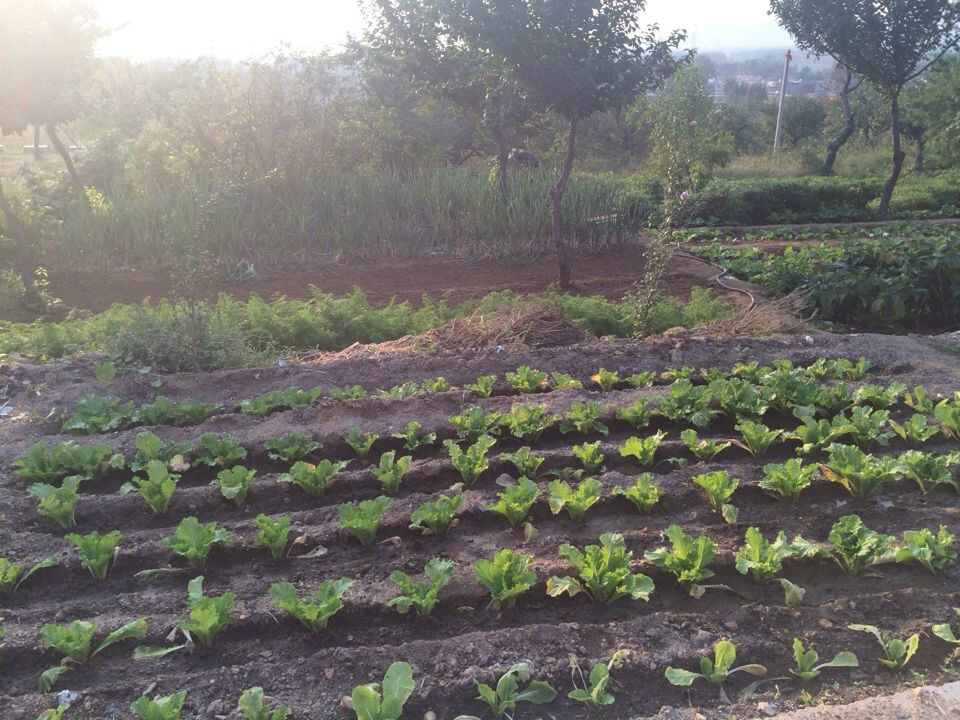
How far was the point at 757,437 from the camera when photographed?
4262 millimetres

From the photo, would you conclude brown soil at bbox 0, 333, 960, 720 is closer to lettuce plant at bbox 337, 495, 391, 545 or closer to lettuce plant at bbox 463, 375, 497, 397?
lettuce plant at bbox 337, 495, 391, 545

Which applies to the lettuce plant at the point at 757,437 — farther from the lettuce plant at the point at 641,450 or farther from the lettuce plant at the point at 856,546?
the lettuce plant at the point at 856,546

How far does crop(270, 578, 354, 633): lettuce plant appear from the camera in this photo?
113 inches

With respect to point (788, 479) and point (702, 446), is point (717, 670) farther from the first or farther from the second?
point (702, 446)

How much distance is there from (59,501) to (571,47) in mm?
6499

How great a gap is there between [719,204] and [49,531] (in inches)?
583

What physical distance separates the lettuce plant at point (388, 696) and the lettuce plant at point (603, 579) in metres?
0.76

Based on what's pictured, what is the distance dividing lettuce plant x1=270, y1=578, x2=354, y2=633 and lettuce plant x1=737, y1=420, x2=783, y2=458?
2355 millimetres

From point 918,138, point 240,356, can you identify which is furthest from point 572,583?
point 918,138

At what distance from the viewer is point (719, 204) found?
16.2 meters

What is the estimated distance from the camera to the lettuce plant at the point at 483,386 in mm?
5117

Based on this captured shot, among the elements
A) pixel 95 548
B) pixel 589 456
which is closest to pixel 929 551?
pixel 589 456

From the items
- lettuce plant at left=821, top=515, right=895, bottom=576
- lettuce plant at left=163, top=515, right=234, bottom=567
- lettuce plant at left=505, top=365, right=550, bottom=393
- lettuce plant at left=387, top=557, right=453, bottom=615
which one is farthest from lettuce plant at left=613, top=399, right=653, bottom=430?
lettuce plant at left=163, top=515, right=234, bottom=567

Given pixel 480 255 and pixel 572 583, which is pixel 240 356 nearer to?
pixel 572 583
